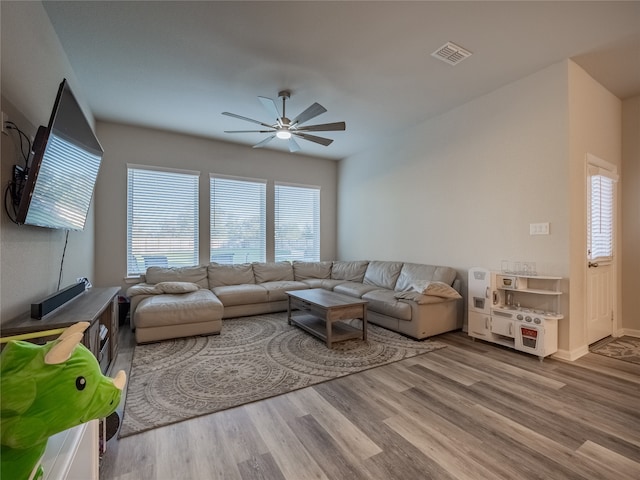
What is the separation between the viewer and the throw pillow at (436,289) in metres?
3.55

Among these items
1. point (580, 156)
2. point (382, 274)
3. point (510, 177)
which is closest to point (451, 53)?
point (510, 177)

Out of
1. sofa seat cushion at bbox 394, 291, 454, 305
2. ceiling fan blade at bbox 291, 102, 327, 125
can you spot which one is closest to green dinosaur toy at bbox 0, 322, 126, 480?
ceiling fan blade at bbox 291, 102, 327, 125

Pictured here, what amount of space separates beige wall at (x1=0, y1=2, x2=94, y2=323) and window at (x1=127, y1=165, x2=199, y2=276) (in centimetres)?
199

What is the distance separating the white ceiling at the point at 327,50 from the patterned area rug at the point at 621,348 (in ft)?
9.92

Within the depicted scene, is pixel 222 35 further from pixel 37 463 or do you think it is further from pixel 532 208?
pixel 532 208

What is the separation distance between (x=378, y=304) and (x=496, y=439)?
2.22 m

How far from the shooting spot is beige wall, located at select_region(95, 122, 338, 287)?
4.47m

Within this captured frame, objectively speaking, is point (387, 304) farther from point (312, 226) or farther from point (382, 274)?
point (312, 226)

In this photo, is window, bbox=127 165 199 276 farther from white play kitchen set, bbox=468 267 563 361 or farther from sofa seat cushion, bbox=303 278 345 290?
white play kitchen set, bbox=468 267 563 361

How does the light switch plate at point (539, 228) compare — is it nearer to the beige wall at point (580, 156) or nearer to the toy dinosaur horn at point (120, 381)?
the beige wall at point (580, 156)

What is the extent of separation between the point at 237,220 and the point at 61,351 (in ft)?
15.6

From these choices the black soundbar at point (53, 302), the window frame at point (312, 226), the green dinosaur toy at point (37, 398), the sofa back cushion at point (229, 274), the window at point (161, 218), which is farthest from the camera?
the window frame at point (312, 226)

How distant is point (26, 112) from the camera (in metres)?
2.03

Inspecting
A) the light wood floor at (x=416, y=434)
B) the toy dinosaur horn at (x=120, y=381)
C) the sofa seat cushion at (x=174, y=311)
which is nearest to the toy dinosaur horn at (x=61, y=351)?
the toy dinosaur horn at (x=120, y=381)
